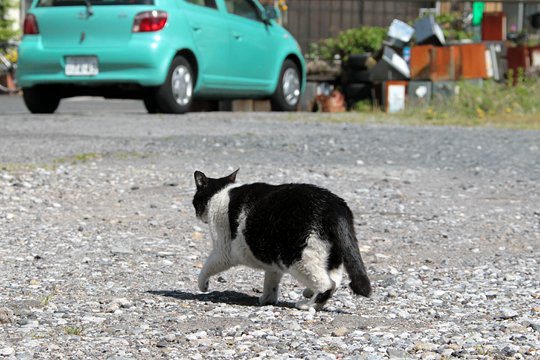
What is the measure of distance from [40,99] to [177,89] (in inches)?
74.2

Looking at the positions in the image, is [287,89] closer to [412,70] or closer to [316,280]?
[412,70]

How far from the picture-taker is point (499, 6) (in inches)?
1212

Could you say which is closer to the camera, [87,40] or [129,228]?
[129,228]

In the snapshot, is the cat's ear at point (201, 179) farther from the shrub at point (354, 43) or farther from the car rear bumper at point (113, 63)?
the shrub at point (354, 43)

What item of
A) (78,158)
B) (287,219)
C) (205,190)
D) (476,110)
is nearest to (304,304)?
(287,219)

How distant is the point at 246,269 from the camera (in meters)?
6.06

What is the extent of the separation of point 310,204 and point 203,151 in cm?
596

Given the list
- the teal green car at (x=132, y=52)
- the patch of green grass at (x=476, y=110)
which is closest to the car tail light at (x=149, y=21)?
the teal green car at (x=132, y=52)

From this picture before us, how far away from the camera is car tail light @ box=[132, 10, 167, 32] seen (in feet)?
45.6

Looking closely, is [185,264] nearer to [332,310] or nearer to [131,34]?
[332,310]

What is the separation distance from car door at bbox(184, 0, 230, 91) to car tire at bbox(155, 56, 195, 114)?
0.27 meters


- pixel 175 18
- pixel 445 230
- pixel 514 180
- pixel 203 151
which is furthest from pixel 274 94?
pixel 445 230

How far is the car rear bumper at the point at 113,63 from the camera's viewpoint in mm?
13773

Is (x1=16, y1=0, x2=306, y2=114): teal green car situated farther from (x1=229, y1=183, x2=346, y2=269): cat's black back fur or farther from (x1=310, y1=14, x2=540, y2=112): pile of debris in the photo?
(x1=229, y1=183, x2=346, y2=269): cat's black back fur
